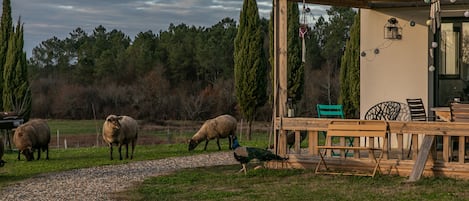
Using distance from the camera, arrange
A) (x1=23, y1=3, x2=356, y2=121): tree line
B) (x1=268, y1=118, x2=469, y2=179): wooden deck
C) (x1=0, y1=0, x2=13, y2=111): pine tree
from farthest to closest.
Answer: (x1=23, y1=3, x2=356, y2=121): tree line < (x1=0, y1=0, x2=13, y2=111): pine tree < (x1=268, y1=118, x2=469, y2=179): wooden deck

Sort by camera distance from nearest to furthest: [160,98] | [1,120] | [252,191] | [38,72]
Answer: [252,191]
[1,120]
[160,98]
[38,72]

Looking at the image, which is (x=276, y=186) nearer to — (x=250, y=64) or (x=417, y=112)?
(x=417, y=112)

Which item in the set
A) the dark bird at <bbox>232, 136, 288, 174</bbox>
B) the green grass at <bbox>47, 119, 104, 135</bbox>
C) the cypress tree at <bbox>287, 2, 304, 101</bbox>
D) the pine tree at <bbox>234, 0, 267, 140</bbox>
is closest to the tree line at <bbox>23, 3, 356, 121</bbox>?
the green grass at <bbox>47, 119, 104, 135</bbox>

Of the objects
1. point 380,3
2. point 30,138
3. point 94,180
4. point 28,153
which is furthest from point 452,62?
point 28,153

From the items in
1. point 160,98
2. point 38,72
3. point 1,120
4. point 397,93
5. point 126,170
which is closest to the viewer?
point 126,170

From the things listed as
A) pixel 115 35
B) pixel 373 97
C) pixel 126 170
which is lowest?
pixel 126 170

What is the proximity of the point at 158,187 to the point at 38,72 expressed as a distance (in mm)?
41456

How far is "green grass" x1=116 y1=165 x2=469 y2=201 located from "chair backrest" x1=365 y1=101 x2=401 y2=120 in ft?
7.06

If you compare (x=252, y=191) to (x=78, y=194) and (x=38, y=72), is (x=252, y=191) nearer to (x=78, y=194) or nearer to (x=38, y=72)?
(x=78, y=194)

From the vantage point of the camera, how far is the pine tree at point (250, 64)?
2273cm

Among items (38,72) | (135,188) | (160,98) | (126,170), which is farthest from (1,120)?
(38,72)

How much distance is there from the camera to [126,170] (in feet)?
38.3

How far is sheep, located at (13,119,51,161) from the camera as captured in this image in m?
14.1

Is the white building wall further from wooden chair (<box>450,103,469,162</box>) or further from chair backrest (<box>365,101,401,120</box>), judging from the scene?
wooden chair (<box>450,103,469,162</box>)
